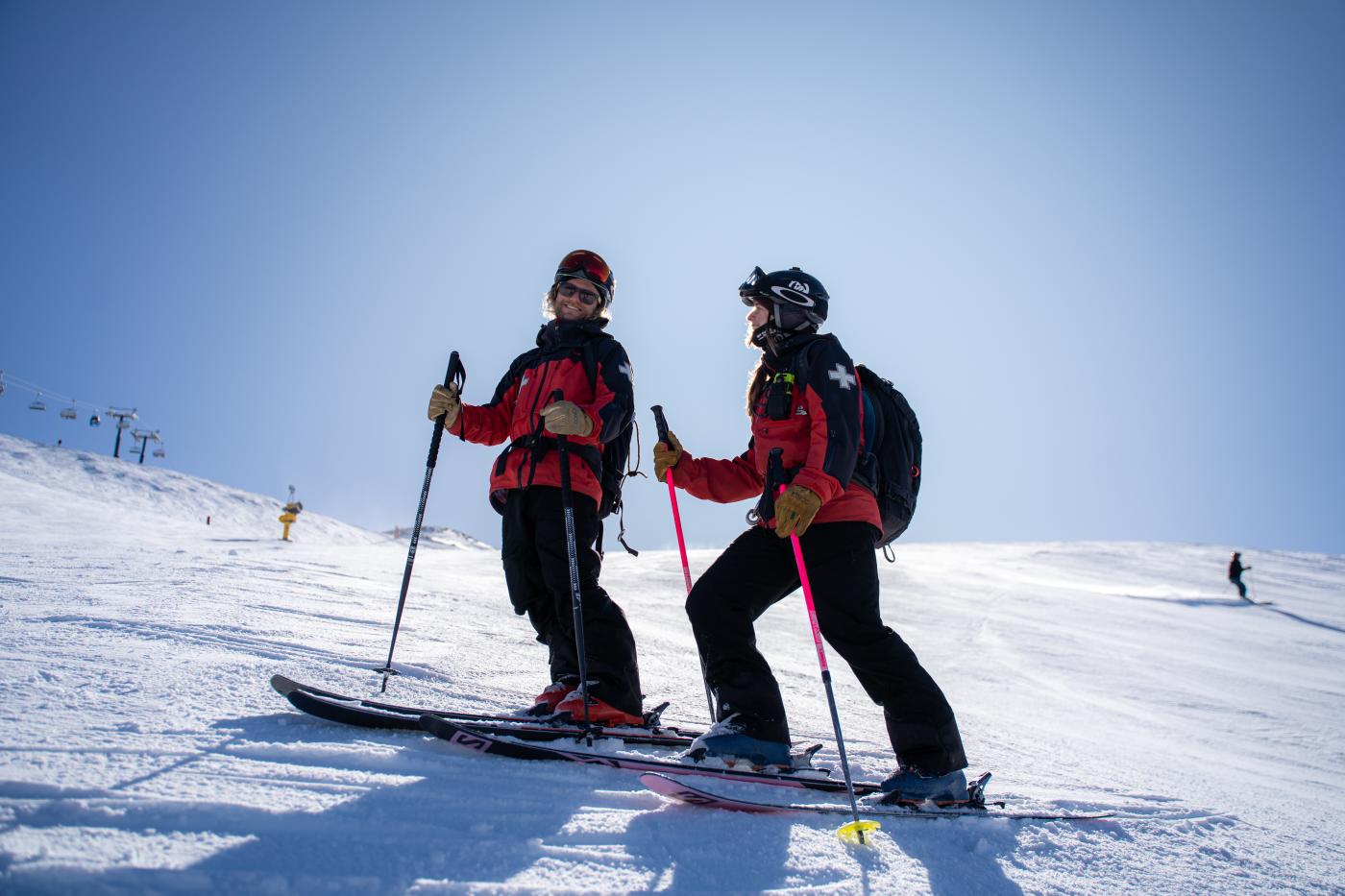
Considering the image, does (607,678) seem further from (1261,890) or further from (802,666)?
(802,666)

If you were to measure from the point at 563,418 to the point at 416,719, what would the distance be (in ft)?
5.03

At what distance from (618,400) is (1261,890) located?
10.6ft

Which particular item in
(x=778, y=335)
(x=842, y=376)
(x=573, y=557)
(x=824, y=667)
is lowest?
(x=824, y=667)

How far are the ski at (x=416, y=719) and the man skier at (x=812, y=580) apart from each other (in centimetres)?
52

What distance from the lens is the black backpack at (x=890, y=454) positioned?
3.46 metres

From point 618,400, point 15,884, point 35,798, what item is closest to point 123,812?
point 35,798

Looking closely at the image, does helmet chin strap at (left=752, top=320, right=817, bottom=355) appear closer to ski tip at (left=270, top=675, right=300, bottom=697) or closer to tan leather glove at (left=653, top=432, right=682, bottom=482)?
tan leather glove at (left=653, top=432, right=682, bottom=482)

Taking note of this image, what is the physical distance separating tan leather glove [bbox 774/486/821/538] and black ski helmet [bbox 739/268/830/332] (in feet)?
3.28

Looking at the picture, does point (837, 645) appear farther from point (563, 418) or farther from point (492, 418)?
point (492, 418)

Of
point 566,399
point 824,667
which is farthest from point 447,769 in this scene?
point 566,399

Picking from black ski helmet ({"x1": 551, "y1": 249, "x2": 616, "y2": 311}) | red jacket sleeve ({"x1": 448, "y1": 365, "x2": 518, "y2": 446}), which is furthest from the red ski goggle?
red jacket sleeve ({"x1": 448, "y1": 365, "x2": 518, "y2": 446})

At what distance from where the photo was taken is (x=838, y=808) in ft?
8.57

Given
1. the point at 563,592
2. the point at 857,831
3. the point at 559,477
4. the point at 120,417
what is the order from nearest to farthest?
the point at 857,831, the point at 563,592, the point at 559,477, the point at 120,417

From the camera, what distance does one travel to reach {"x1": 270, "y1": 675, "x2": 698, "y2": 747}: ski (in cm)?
279
